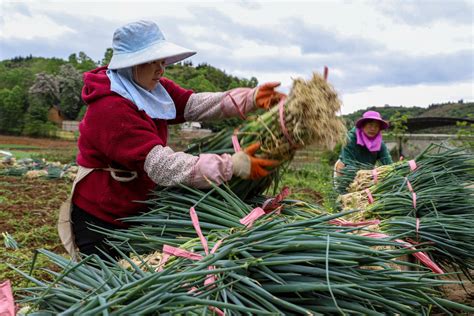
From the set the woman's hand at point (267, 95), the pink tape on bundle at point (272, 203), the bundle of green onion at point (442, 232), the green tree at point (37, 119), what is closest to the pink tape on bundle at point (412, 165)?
the bundle of green onion at point (442, 232)

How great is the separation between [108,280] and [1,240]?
3819 mm

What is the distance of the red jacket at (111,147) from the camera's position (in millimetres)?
1769

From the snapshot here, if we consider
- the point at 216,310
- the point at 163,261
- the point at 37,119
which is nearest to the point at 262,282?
the point at 216,310

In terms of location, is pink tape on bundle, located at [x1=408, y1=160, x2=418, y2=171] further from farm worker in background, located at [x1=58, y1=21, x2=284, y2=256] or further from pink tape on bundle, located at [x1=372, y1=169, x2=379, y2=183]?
farm worker in background, located at [x1=58, y1=21, x2=284, y2=256]

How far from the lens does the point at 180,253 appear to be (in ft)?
4.80

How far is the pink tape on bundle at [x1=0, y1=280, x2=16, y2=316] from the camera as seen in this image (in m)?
Answer: 1.51

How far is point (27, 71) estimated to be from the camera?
33188 mm

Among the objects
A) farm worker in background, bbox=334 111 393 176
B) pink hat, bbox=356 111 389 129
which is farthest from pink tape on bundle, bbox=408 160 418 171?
pink hat, bbox=356 111 389 129

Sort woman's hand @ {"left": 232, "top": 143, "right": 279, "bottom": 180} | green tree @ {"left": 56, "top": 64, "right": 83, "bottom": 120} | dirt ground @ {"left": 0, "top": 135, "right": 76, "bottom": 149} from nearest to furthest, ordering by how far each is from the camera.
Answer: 1. woman's hand @ {"left": 232, "top": 143, "right": 279, "bottom": 180}
2. dirt ground @ {"left": 0, "top": 135, "right": 76, "bottom": 149}
3. green tree @ {"left": 56, "top": 64, "right": 83, "bottom": 120}

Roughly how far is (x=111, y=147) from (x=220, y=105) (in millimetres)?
568

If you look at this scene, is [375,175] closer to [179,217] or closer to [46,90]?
[179,217]

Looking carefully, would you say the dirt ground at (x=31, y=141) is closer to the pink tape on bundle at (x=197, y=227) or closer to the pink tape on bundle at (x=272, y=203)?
the pink tape on bundle at (x=272, y=203)

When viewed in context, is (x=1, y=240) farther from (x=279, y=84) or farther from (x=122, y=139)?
(x=279, y=84)

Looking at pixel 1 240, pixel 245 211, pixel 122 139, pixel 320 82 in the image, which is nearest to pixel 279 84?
pixel 320 82
